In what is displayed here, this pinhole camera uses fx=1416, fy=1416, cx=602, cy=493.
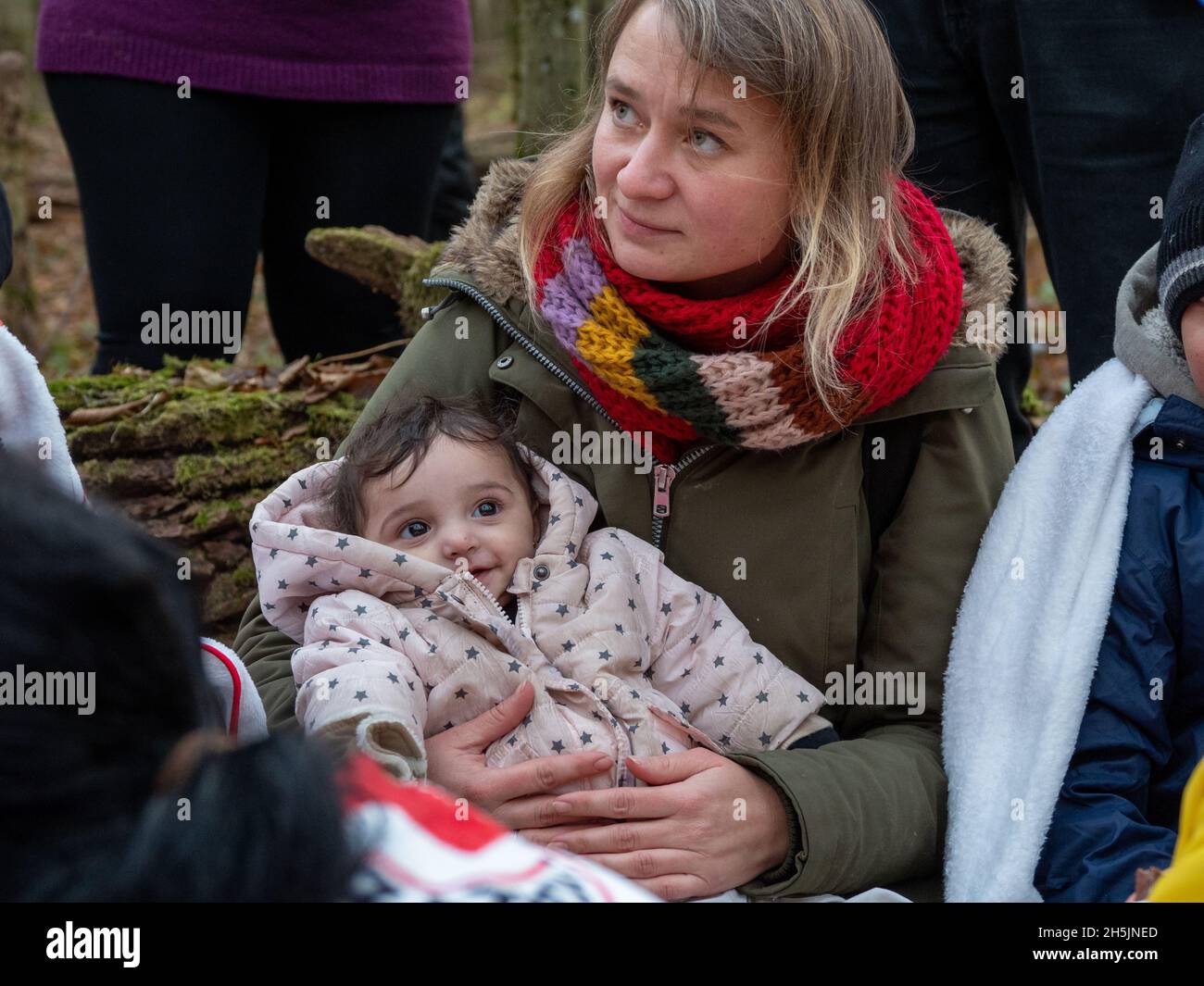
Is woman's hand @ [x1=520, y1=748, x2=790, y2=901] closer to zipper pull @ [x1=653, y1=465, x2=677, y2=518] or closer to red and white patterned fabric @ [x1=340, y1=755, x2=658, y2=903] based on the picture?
zipper pull @ [x1=653, y1=465, x2=677, y2=518]

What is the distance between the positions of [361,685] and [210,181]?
1843mm

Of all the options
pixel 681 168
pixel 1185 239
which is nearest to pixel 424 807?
pixel 681 168

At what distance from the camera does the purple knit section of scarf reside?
2.31 metres

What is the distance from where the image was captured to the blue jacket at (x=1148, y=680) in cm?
215

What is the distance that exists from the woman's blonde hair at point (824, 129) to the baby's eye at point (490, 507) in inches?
14.1

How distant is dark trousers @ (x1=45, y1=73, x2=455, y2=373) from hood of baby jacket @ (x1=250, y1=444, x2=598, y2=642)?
1.28 m

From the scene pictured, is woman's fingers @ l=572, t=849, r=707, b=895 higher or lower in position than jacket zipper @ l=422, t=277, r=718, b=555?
lower

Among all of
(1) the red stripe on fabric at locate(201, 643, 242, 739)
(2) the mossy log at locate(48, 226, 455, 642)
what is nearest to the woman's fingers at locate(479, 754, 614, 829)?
(1) the red stripe on fabric at locate(201, 643, 242, 739)

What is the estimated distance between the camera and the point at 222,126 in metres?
3.35

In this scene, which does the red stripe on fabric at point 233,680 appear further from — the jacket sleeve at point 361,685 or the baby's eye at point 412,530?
the baby's eye at point 412,530

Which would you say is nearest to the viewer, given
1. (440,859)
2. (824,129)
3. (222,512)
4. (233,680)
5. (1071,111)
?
(440,859)

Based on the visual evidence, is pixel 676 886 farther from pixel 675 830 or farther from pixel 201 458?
pixel 201 458
